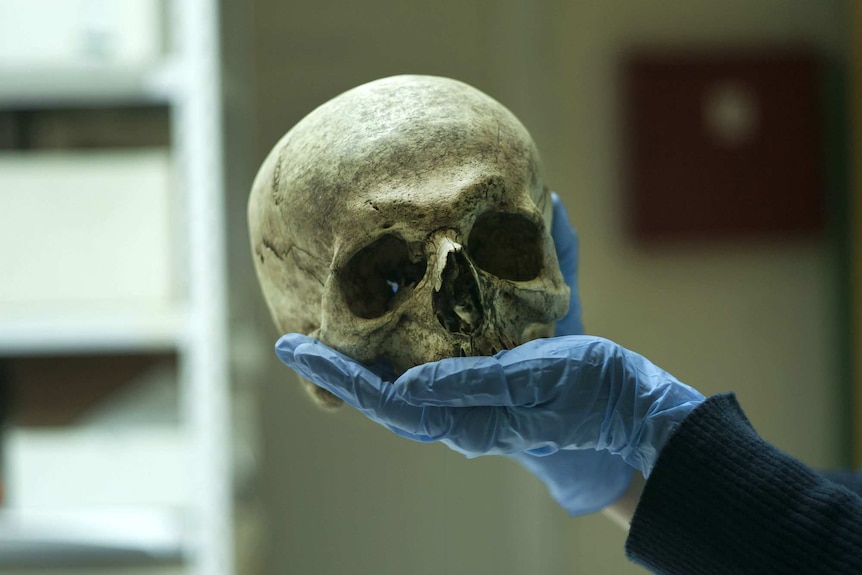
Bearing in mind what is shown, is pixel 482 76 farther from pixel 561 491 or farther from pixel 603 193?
pixel 561 491

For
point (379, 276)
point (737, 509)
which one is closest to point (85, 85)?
point (379, 276)

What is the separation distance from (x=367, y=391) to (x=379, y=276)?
0.15 meters

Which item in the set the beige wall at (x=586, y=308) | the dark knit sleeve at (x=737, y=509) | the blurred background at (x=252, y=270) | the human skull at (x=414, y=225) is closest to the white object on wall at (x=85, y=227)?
the blurred background at (x=252, y=270)

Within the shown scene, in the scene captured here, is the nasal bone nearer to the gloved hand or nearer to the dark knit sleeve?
the gloved hand

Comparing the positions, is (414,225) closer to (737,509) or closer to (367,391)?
(367,391)

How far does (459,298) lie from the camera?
75cm

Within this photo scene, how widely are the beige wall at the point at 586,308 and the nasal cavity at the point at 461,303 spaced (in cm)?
104

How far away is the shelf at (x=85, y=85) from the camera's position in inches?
56.5

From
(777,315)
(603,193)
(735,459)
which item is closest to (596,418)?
(735,459)

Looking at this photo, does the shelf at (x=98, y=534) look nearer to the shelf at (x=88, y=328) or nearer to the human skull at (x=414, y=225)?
the shelf at (x=88, y=328)

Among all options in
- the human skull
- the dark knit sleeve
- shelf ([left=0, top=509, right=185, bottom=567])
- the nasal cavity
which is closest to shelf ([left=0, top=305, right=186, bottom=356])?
shelf ([left=0, top=509, right=185, bottom=567])

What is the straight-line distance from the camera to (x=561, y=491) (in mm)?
1006

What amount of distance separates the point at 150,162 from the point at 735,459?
44.0 inches

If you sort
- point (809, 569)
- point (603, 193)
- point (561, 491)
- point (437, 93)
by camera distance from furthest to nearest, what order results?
point (603, 193) < point (561, 491) < point (437, 93) < point (809, 569)
